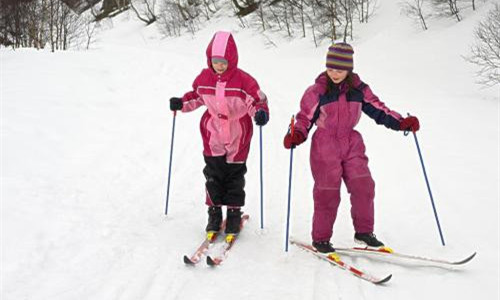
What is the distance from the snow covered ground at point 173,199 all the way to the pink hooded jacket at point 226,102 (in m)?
0.95

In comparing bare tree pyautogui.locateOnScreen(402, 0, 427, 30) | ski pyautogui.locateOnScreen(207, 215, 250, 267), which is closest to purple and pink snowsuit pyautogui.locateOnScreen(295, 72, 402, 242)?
ski pyautogui.locateOnScreen(207, 215, 250, 267)

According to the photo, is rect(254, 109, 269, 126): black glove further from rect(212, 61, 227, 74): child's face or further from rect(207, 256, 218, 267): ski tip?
rect(207, 256, 218, 267): ski tip

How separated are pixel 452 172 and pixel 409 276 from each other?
347cm

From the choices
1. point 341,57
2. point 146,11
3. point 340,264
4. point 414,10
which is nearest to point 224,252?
point 340,264

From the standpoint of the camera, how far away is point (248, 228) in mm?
4770

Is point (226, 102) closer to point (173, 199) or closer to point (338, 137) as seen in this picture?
point (338, 137)

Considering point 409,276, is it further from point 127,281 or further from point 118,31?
point 118,31

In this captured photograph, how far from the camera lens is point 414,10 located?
24109 millimetres

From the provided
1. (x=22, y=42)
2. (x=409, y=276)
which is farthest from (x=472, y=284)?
(x=22, y=42)

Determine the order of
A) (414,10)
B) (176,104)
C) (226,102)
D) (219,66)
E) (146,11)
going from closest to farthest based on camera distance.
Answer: (219,66) → (226,102) → (176,104) → (414,10) → (146,11)

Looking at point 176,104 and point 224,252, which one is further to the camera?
point 176,104

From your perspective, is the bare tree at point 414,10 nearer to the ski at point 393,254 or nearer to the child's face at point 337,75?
the child's face at point 337,75

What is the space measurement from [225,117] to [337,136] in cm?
107

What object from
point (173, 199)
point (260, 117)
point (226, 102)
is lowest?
point (173, 199)
